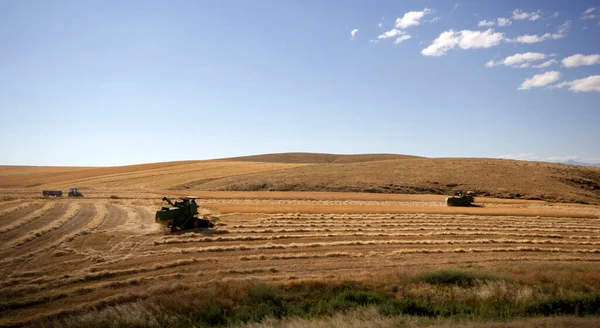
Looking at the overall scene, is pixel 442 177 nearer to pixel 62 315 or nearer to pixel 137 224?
pixel 137 224

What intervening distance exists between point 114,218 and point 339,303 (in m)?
24.4

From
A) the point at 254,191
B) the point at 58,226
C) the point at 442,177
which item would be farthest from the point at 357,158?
the point at 58,226

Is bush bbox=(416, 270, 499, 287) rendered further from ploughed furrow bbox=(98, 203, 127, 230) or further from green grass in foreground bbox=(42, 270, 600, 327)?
ploughed furrow bbox=(98, 203, 127, 230)

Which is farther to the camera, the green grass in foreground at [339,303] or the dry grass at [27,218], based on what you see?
the dry grass at [27,218]

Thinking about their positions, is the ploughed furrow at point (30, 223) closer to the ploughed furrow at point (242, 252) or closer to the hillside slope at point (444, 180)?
the ploughed furrow at point (242, 252)

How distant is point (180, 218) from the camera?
27.2 metres

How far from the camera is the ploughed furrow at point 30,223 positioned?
22.8 meters

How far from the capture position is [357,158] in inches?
5226

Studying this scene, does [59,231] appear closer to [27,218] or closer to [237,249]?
[27,218]

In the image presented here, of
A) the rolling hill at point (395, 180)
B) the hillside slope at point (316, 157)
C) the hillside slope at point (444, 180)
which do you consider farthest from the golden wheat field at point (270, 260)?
the hillside slope at point (316, 157)

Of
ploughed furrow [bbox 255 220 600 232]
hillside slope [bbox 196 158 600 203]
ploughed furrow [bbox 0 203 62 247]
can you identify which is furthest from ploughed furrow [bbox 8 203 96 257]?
hillside slope [bbox 196 158 600 203]

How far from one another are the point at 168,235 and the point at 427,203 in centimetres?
3402

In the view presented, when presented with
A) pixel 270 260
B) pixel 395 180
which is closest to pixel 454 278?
pixel 270 260

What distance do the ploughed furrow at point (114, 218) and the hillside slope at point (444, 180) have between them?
2761 cm
